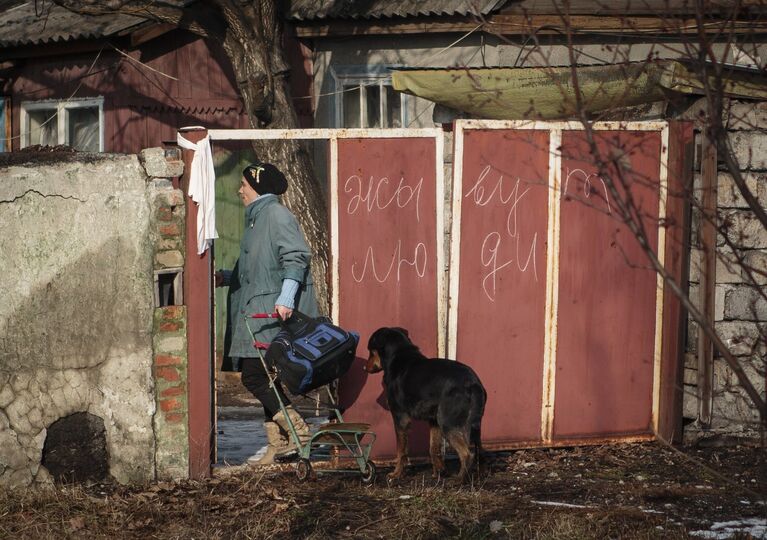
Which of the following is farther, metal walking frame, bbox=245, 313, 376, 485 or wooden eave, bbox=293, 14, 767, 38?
wooden eave, bbox=293, 14, 767, 38

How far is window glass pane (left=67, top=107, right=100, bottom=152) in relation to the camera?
14.2 meters

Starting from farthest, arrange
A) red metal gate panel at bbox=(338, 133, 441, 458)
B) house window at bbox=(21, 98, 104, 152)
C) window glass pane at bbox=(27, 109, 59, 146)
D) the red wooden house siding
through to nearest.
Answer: window glass pane at bbox=(27, 109, 59, 146) < house window at bbox=(21, 98, 104, 152) < the red wooden house siding < red metal gate panel at bbox=(338, 133, 441, 458)

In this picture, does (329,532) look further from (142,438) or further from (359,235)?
(359,235)

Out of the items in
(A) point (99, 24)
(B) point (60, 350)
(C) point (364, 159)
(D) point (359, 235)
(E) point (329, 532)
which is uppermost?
(A) point (99, 24)

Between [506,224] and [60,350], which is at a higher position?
[506,224]

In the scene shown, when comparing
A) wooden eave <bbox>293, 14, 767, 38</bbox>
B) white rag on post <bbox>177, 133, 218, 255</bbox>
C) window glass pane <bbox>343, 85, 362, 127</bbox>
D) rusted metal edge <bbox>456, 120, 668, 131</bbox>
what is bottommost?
white rag on post <bbox>177, 133, 218, 255</bbox>

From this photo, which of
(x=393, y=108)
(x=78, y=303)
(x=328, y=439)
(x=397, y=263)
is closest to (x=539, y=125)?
(x=397, y=263)

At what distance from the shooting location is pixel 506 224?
834 centimetres

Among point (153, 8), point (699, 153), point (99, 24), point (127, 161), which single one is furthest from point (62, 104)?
point (699, 153)

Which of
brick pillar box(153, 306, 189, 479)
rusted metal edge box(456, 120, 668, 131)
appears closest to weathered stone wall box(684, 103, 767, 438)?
rusted metal edge box(456, 120, 668, 131)

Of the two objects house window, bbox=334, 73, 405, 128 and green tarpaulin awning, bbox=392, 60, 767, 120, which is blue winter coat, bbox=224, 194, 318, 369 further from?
house window, bbox=334, 73, 405, 128

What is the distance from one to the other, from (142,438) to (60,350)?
769 mm

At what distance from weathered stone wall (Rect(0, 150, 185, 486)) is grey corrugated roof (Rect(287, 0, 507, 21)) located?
244 inches

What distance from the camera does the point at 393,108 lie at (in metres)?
13.9
